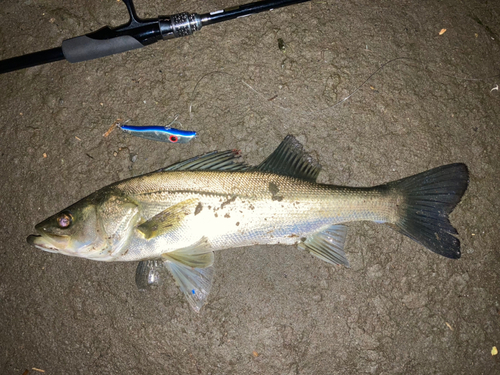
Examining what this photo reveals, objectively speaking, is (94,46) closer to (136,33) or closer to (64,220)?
(136,33)

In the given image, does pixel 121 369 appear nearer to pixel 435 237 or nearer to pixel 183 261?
pixel 183 261

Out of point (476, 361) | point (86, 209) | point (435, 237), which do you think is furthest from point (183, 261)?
point (476, 361)

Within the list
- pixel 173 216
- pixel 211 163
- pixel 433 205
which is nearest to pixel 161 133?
pixel 211 163

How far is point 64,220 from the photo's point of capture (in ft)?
7.61

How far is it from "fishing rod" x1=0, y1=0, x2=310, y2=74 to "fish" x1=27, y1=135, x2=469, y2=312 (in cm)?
107

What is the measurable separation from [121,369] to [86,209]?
4.74 feet

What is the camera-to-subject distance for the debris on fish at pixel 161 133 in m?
2.66

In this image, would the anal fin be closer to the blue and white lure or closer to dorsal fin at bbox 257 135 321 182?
dorsal fin at bbox 257 135 321 182

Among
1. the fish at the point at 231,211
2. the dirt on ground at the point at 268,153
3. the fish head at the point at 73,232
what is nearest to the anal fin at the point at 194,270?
the fish at the point at 231,211

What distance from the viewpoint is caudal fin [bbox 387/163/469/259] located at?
91.3 inches

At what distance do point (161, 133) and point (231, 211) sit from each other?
928 millimetres

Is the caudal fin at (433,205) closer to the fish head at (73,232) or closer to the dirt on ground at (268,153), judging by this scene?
the dirt on ground at (268,153)

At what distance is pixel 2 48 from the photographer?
9.98ft

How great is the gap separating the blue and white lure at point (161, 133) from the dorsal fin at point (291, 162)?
726 millimetres
